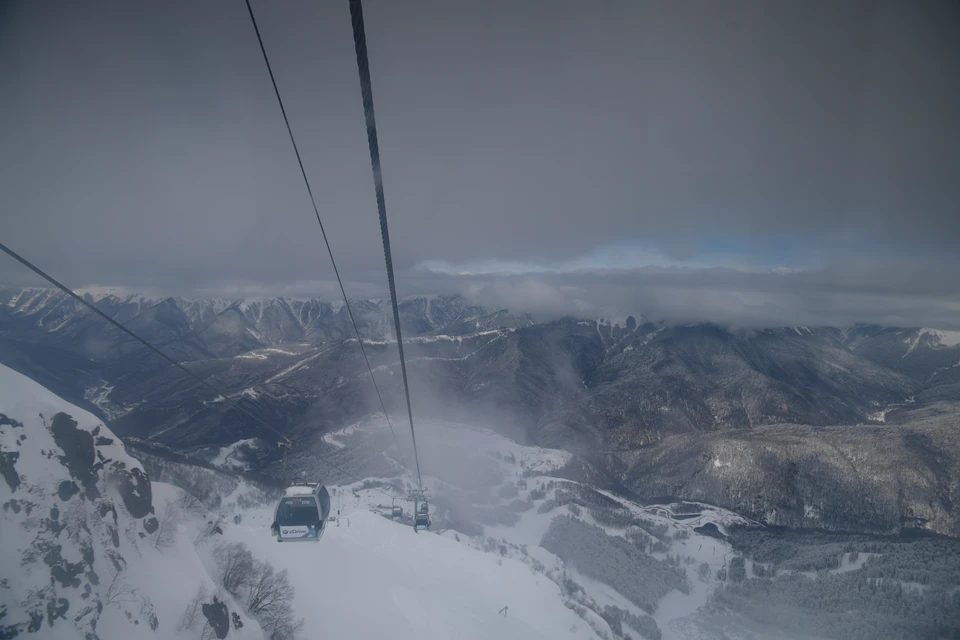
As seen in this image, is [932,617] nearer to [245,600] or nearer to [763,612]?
[763,612]

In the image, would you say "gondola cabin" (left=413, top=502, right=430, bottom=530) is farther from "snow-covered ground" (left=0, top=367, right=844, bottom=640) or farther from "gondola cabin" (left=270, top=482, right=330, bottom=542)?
"gondola cabin" (left=270, top=482, right=330, bottom=542)

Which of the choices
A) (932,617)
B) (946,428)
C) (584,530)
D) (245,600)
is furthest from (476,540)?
(946,428)

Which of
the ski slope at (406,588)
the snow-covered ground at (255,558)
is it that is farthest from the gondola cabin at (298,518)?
the ski slope at (406,588)

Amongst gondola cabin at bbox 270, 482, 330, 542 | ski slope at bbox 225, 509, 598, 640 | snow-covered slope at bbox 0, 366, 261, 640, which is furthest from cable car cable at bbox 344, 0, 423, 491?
ski slope at bbox 225, 509, 598, 640

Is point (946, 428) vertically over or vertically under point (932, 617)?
over

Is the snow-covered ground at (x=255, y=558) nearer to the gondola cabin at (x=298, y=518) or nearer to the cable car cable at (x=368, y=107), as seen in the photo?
the gondola cabin at (x=298, y=518)

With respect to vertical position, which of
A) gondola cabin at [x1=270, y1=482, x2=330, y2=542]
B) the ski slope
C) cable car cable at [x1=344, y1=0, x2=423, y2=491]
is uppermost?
cable car cable at [x1=344, y1=0, x2=423, y2=491]
